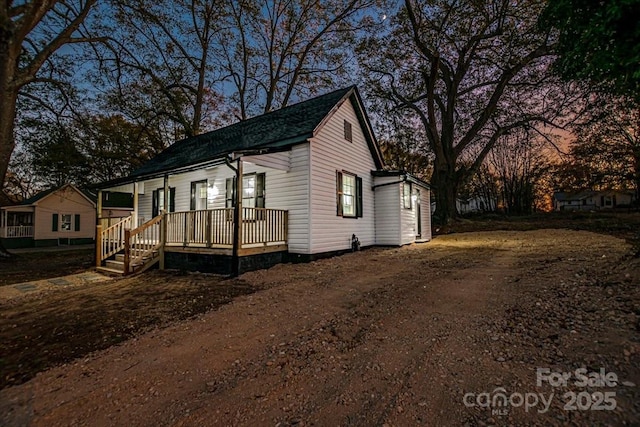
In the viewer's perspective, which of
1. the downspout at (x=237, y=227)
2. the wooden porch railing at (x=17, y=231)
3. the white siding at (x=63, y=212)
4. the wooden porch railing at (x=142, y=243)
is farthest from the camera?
the white siding at (x=63, y=212)

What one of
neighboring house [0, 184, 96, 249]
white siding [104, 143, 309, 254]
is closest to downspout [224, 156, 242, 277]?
white siding [104, 143, 309, 254]

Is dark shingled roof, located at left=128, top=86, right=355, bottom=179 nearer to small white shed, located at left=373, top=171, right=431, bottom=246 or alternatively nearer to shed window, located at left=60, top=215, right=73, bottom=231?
small white shed, located at left=373, top=171, right=431, bottom=246

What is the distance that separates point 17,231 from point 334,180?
91.9 feet

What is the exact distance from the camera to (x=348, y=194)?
10977 millimetres

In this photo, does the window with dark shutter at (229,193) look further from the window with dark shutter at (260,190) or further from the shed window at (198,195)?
the shed window at (198,195)

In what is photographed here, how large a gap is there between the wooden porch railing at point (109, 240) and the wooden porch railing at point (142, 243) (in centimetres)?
67

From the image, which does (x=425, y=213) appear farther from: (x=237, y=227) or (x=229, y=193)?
(x=237, y=227)

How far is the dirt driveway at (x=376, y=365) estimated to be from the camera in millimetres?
1914

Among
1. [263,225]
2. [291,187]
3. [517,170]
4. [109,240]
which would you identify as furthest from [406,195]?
[517,170]

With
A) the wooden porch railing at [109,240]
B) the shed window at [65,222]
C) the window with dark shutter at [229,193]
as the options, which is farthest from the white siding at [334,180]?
the shed window at [65,222]

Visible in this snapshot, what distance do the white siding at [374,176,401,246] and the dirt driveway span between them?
7692mm

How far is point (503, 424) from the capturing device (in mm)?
1732

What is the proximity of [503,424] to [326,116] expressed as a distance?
30.2ft

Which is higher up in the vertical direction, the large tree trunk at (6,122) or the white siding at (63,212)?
the large tree trunk at (6,122)
